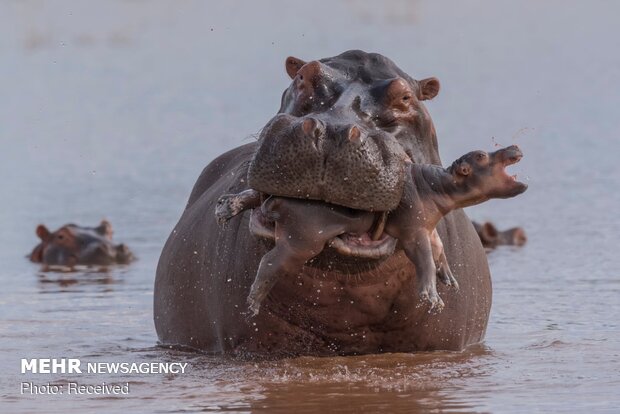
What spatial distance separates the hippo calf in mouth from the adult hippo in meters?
0.07

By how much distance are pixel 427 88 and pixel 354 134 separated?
1418 mm

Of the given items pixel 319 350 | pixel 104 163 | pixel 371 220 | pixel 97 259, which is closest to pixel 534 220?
pixel 97 259

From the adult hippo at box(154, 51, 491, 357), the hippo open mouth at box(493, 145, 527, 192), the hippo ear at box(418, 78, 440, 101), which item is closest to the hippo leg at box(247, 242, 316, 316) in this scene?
the adult hippo at box(154, 51, 491, 357)

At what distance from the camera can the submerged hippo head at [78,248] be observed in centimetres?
1172

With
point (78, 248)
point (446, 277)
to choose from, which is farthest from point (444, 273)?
point (78, 248)

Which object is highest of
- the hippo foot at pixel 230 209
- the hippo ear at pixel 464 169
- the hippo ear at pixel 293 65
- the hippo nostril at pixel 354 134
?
the hippo ear at pixel 293 65

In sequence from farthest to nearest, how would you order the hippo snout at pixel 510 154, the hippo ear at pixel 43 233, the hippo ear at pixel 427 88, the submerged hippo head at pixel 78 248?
the hippo ear at pixel 43 233 < the submerged hippo head at pixel 78 248 < the hippo ear at pixel 427 88 < the hippo snout at pixel 510 154

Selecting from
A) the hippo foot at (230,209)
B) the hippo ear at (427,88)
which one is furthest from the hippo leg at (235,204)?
the hippo ear at (427,88)

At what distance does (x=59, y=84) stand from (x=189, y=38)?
618 centimetres

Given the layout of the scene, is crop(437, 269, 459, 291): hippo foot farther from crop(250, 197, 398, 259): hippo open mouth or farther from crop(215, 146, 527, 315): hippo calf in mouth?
crop(250, 197, 398, 259): hippo open mouth

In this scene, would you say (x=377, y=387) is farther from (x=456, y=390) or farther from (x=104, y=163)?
(x=104, y=163)

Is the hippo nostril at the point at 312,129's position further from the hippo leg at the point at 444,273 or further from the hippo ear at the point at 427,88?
the hippo ear at the point at 427,88

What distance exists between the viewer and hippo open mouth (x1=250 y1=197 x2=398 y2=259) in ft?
20.3

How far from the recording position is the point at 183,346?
793 cm
